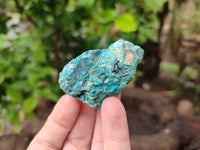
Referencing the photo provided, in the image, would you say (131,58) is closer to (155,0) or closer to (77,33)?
(155,0)

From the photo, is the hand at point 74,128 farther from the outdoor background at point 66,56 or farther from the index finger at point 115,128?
the outdoor background at point 66,56

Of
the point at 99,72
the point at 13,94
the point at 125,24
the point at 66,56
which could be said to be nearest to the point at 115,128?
the point at 99,72

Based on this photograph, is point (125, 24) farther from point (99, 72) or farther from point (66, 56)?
point (66, 56)

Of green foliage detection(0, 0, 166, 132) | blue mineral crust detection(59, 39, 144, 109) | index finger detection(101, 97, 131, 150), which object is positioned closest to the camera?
index finger detection(101, 97, 131, 150)

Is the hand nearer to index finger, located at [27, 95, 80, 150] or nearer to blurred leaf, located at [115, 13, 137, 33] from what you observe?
index finger, located at [27, 95, 80, 150]

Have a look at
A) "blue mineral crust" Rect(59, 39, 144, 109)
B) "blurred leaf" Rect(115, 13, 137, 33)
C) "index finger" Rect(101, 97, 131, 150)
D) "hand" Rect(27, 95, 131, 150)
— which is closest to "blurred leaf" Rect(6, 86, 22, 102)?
"hand" Rect(27, 95, 131, 150)

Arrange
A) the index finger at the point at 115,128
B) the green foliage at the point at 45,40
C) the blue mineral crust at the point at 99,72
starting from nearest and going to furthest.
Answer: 1. the index finger at the point at 115,128
2. the blue mineral crust at the point at 99,72
3. the green foliage at the point at 45,40

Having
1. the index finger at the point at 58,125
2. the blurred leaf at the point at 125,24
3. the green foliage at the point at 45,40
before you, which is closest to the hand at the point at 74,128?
the index finger at the point at 58,125
